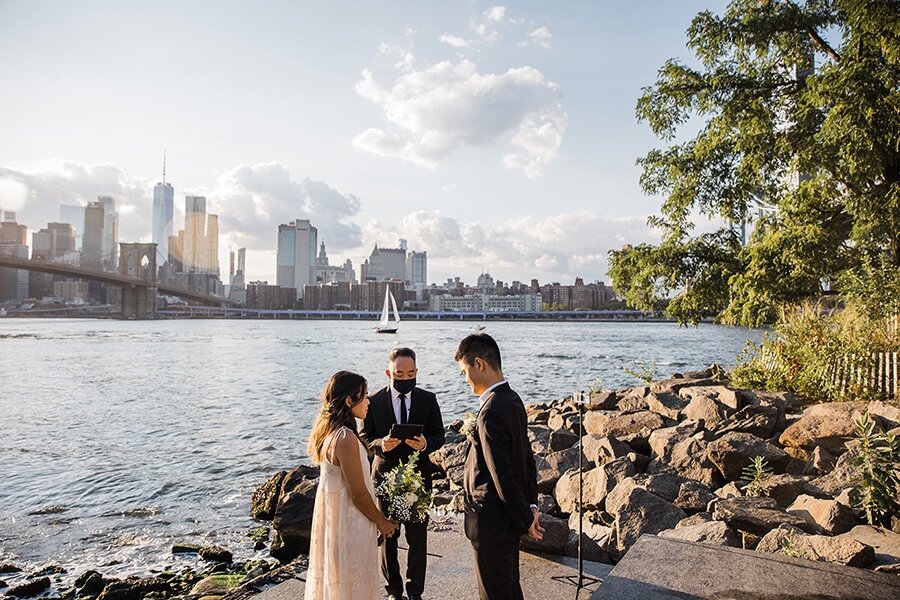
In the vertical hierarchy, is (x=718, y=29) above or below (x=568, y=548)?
above

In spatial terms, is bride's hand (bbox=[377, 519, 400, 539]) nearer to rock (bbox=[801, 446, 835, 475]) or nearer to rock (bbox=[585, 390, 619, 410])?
rock (bbox=[801, 446, 835, 475])

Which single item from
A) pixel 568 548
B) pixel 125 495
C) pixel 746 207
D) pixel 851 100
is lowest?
pixel 125 495

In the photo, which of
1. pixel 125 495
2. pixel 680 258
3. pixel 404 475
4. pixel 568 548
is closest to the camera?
pixel 404 475

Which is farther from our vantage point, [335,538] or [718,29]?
[718,29]

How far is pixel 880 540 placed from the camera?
496cm

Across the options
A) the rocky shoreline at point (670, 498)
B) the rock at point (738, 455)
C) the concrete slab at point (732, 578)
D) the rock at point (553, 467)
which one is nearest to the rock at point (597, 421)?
the rocky shoreline at point (670, 498)

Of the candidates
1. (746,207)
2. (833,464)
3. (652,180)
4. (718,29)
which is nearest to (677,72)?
(718,29)

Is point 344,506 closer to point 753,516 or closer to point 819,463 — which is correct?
point 753,516

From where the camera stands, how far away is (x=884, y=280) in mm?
11250

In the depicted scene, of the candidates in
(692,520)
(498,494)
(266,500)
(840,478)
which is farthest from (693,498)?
(266,500)

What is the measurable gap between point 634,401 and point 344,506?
10.8 metres

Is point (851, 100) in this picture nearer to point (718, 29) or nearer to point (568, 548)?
point (718, 29)

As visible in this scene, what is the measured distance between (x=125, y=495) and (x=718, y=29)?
1516 centimetres

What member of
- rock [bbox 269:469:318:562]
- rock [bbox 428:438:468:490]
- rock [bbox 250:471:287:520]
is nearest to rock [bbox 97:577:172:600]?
rock [bbox 269:469:318:562]
